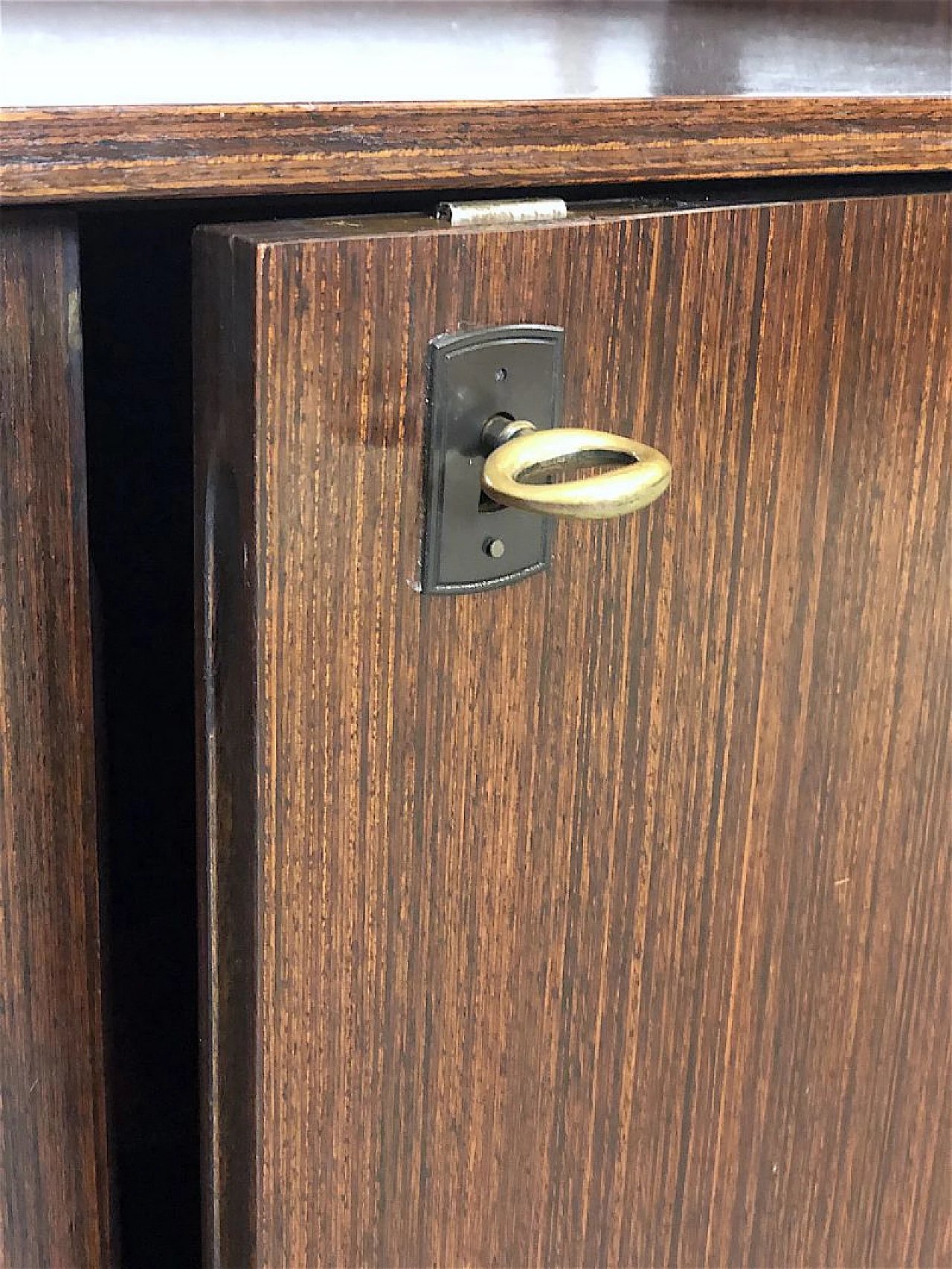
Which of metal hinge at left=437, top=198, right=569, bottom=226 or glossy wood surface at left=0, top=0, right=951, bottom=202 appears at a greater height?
glossy wood surface at left=0, top=0, right=951, bottom=202

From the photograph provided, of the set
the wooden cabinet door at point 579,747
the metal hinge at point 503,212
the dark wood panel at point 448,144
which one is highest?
the dark wood panel at point 448,144

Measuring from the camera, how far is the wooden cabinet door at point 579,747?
27cm

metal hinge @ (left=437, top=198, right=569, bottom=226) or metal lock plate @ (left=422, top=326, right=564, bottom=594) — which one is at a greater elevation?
metal hinge @ (left=437, top=198, right=569, bottom=226)

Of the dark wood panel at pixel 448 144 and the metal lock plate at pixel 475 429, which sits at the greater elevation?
the dark wood panel at pixel 448 144

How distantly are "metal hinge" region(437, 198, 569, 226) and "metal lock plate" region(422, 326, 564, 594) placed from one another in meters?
0.02

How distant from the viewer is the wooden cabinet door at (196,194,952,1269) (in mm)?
266

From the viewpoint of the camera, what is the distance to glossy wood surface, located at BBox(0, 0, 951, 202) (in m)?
0.24

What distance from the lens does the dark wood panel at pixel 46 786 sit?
266 mm

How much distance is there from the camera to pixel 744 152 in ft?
0.98

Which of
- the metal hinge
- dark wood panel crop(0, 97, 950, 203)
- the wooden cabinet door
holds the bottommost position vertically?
the wooden cabinet door

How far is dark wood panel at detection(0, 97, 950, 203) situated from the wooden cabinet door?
1 cm

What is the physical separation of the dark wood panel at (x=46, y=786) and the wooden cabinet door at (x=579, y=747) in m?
0.03

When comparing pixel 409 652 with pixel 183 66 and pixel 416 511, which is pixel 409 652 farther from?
pixel 183 66

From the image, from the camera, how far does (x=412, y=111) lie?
0.26 m
